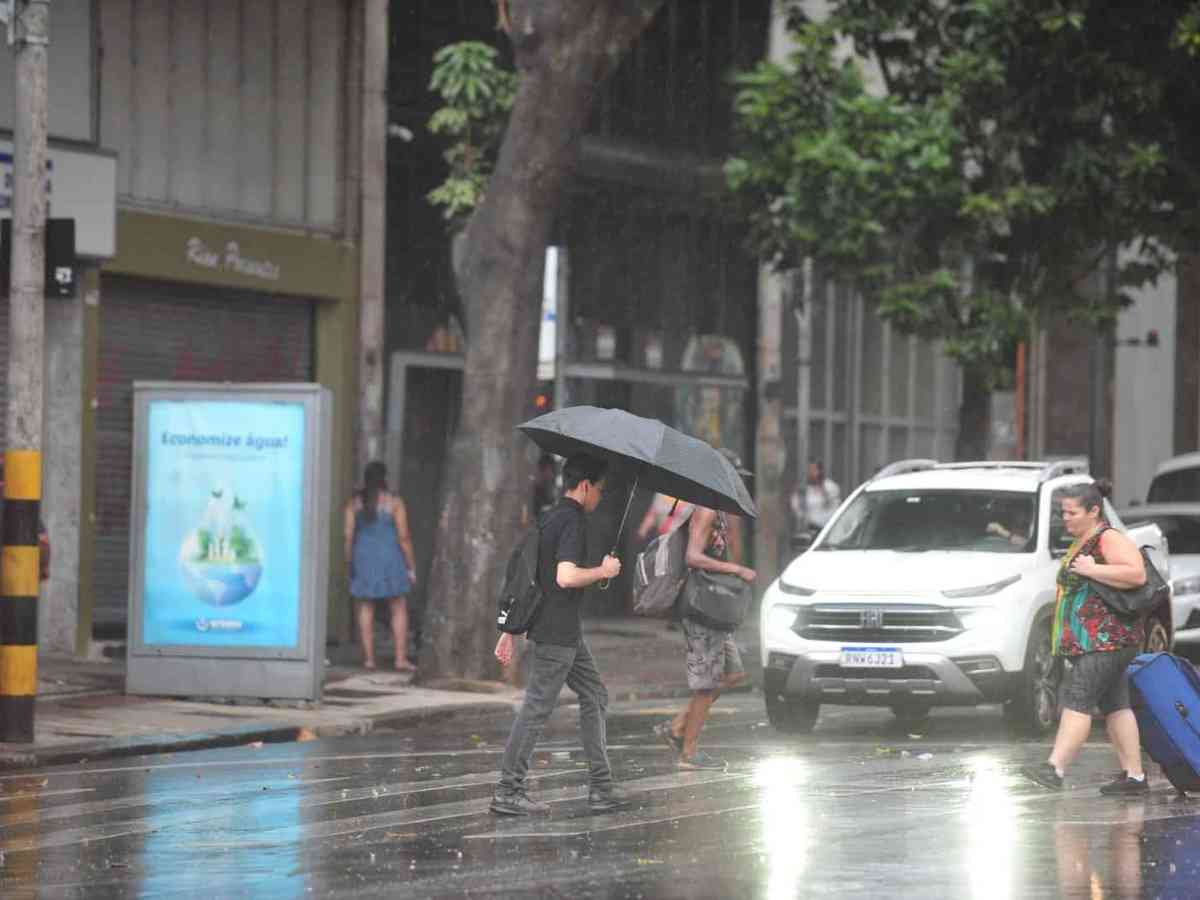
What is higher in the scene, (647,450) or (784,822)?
(647,450)

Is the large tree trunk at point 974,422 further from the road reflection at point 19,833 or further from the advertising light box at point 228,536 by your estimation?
the road reflection at point 19,833

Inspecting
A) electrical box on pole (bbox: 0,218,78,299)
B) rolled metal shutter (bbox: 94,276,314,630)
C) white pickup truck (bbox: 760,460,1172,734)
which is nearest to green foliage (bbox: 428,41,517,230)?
rolled metal shutter (bbox: 94,276,314,630)

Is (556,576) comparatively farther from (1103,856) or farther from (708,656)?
(1103,856)

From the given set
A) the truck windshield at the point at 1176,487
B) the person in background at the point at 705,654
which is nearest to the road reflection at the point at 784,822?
the person in background at the point at 705,654

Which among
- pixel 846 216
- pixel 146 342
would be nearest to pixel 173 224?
pixel 146 342

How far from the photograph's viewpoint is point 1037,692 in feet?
50.6

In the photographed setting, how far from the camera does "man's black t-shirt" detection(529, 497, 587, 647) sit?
11.0 m

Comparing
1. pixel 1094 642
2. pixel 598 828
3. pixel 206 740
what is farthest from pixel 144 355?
pixel 598 828

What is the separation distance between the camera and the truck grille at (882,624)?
15.2 metres

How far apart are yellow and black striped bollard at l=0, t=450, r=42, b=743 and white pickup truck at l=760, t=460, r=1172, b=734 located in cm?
460

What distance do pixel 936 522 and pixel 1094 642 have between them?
14.9 feet

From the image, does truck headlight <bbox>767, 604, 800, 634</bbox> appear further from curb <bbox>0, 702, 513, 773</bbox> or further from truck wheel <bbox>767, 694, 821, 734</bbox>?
curb <bbox>0, 702, 513, 773</bbox>

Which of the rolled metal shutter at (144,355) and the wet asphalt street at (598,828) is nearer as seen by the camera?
the wet asphalt street at (598,828)

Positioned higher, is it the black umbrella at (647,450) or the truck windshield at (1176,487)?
the black umbrella at (647,450)
